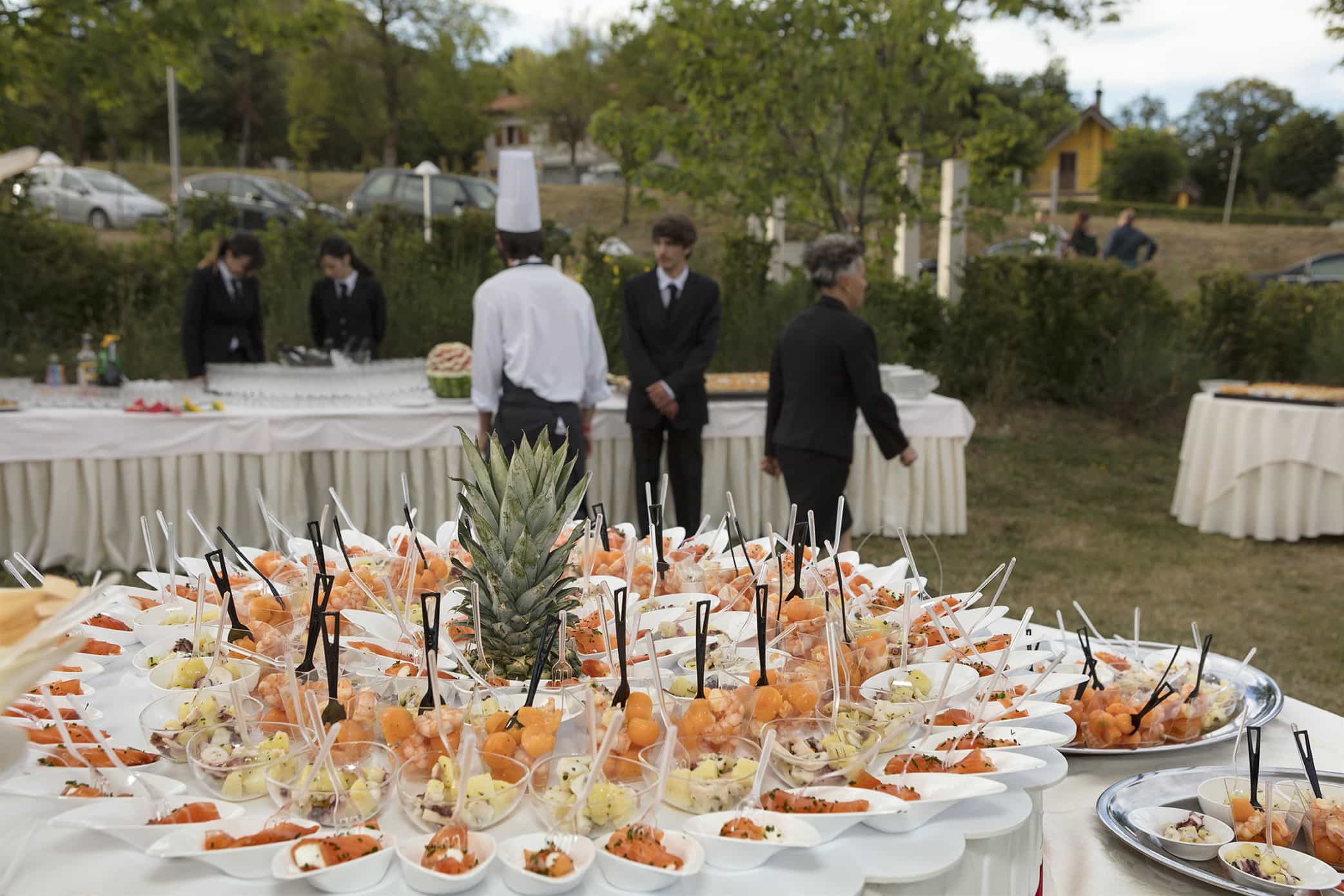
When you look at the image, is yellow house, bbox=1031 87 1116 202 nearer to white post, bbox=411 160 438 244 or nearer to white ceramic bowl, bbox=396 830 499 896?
white post, bbox=411 160 438 244

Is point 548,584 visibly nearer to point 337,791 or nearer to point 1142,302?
point 337,791

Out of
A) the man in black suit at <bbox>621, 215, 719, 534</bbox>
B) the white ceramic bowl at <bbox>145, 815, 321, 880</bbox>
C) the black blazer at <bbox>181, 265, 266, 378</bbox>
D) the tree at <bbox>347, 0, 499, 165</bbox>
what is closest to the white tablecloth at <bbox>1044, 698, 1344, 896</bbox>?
the white ceramic bowl at <bbox>145, 815, 321, 880</bbox>

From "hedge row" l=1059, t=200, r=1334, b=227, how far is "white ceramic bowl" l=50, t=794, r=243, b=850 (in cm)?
3438

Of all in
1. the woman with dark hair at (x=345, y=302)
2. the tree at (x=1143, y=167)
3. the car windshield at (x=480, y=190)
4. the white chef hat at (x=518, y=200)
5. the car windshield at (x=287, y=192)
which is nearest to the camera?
the white chef hat at (x=518, y=200)

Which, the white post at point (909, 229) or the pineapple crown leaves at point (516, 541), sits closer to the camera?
the pineapple crown leaves at point (516, 541)

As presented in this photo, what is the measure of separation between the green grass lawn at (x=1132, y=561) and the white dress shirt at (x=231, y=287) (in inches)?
149

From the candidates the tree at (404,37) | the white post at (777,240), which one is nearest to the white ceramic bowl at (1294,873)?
the white post at (777,240)

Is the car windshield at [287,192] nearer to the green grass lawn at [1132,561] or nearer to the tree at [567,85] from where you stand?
the green grass lawn at [1132,561]

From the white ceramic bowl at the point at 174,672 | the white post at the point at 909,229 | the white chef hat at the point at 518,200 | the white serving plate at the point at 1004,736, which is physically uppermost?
the white post at the point at 909,229

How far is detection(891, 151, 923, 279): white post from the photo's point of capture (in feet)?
30.8

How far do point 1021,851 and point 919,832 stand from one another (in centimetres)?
18

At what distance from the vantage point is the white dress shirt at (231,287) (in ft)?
19.1

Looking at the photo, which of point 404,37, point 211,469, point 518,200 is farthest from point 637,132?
point 404,37

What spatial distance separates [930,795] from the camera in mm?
1396
